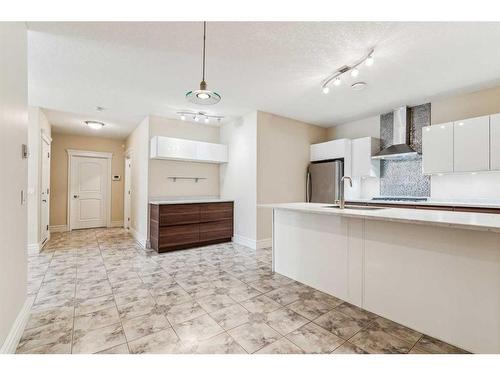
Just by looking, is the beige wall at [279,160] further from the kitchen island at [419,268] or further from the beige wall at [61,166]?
the beige wall at [61,166]

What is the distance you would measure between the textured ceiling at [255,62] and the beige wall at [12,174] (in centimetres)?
57

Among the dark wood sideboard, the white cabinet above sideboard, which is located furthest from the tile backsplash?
the white cabinet above sideboard

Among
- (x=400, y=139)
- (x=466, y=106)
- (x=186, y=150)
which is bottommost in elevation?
(x=186, y=150)

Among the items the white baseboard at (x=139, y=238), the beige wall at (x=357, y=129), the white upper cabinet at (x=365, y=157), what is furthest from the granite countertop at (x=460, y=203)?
the white baseboard at (x=139, y=238)

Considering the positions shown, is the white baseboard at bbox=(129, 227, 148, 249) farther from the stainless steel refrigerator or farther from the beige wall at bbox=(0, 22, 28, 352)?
the stainless steel refrigerator

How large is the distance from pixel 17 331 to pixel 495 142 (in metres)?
5.37

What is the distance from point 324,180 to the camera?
4.94 m

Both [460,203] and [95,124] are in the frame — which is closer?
[460,203]

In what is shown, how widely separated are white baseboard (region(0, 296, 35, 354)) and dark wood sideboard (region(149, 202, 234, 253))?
6.85 ft

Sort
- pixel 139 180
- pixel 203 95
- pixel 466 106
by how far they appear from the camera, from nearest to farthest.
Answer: pixel 203 95
pixel 466 106
pixel 139 180

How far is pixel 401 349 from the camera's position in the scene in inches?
65.2

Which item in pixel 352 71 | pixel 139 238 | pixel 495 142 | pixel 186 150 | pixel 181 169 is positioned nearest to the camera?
pixel 352 71

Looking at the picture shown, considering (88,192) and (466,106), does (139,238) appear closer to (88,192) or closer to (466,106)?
(88,192)

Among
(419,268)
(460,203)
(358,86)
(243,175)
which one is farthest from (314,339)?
(243,175)
